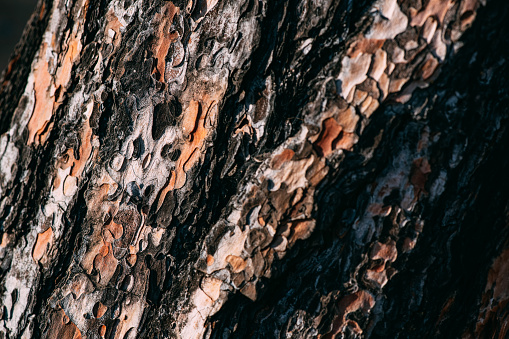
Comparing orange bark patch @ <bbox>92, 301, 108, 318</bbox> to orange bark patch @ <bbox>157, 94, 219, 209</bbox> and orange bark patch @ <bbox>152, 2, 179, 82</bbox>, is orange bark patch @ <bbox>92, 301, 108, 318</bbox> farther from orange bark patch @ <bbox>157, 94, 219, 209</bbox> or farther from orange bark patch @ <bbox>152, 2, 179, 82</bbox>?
orange bark patch @ <bbox>152, 2, 179, 82</bbox>

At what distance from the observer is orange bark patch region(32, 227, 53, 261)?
941 mm

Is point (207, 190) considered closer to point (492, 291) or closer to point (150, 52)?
point (150, 52)

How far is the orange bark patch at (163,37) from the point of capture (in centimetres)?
86

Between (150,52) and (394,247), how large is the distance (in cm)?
64

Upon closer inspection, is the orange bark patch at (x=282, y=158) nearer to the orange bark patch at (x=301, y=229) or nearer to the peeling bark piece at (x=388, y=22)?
the orange bark patch at (x=301, y=229)

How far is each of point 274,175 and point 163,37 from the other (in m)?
0.38

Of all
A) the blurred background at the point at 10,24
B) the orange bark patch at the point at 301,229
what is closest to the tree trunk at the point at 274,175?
the orange bark patch at the point at 301,229

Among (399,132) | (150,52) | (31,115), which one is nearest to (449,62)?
(399,132)

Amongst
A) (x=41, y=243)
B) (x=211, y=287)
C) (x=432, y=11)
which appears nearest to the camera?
(x=432, y=11)

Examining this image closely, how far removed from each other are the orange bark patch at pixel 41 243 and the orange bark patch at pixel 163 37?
1.44 ft

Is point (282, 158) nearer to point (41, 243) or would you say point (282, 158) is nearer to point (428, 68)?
point (428, 68)

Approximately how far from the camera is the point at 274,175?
0.80m

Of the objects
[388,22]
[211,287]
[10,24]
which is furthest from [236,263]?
[10,24]

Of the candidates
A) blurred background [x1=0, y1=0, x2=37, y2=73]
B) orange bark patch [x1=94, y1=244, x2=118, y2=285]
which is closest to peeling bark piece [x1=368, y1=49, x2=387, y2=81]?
orange bark patch [x1=94, y1=244, x2=118, y2=285]
